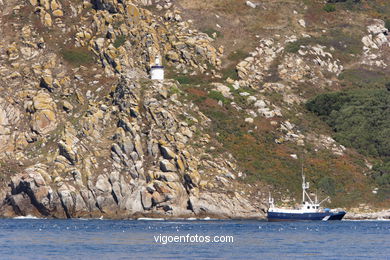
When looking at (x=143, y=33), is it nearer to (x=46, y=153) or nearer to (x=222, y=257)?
(x=46, y=153)

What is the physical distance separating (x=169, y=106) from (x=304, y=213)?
2675cm

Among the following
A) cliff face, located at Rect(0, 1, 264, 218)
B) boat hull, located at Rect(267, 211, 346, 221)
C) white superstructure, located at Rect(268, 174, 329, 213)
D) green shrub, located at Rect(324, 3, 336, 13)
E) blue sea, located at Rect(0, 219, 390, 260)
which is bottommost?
blue sea, located at Rect(0, 219, 390, 260)

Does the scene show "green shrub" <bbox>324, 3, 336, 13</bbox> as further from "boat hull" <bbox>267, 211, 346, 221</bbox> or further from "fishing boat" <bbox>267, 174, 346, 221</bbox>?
"boat hull" <bbox>267, 211, 346, 221</bbox>

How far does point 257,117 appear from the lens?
510 ft

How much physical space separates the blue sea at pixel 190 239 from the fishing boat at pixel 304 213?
1.25 metres

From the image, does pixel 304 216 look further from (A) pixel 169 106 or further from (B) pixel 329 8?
(B) pixel 329 8

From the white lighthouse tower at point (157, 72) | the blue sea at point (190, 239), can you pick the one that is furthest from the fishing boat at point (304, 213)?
the white lighthouse tower at point (157, 72)

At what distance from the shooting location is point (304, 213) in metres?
136

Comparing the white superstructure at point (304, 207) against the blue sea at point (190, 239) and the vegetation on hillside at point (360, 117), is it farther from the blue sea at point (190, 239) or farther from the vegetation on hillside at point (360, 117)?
the vegetation on hillside at point (360, 117)

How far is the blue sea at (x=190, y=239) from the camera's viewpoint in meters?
89.3

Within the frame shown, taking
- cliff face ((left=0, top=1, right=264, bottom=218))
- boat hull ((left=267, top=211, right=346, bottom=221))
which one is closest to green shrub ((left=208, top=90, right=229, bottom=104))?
cliff face ((left=0, top=1, right=264, bottom=218))

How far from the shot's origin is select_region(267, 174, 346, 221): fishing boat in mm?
135375

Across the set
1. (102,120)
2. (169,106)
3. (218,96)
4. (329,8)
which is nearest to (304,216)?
(169,106)

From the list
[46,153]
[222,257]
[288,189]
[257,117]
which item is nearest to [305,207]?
[288,189]
